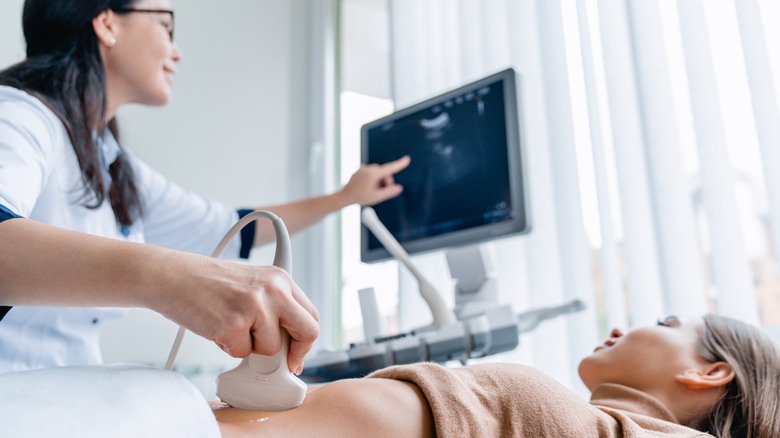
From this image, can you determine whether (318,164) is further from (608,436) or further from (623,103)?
(608,436)

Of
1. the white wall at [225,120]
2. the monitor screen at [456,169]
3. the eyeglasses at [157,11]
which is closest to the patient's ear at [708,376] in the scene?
the monitor screen at [456,169]

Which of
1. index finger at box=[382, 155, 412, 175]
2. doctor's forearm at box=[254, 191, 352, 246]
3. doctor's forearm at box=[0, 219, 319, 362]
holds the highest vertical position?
index finger at box=[382, 155, 412, 175]

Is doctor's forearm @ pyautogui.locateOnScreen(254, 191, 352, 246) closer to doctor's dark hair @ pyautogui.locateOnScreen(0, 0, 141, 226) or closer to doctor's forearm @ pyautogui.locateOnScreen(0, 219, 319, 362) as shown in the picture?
doctor's dark hair @ pyautogui.locateOnScreen(0, 0, 141, 226)

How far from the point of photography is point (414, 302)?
7.06 feet

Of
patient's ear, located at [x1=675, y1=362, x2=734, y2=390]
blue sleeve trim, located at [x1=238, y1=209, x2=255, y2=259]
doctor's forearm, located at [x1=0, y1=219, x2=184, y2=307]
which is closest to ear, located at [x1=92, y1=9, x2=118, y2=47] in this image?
blue sleeve trim, located at [x1=238, y1=209, x2=255, y2=259]

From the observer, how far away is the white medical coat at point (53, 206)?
2.95ft

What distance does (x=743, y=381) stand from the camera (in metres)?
1.00

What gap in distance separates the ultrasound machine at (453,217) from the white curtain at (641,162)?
4.2 inches

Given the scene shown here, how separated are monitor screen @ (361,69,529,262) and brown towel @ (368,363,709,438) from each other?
2.38 ft

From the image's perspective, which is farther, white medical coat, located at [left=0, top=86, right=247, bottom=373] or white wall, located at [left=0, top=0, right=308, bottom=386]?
white wall, located at [left=0, top=0, right=308, bottom=386]

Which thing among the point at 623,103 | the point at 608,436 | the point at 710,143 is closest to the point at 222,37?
the point at 623,103

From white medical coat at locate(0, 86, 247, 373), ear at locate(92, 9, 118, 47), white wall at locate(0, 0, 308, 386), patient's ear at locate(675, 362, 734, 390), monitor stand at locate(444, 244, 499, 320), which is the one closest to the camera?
white medical coat at locate(0, 86, 247, 373)

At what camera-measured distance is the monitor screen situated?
4.81 feet

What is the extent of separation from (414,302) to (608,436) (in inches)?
57.7
